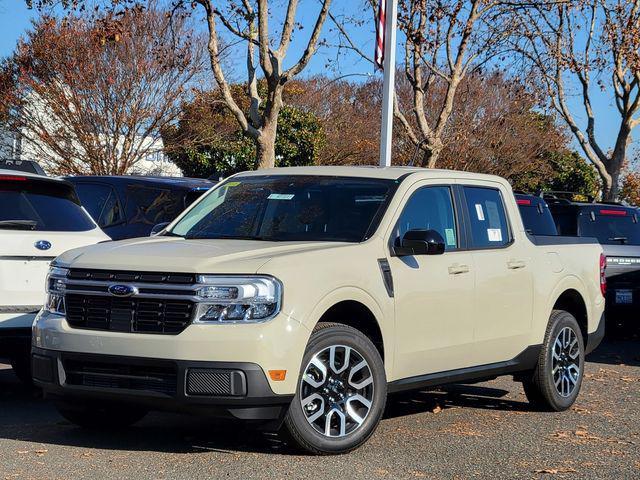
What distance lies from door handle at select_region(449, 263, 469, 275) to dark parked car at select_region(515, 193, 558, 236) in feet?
22.7

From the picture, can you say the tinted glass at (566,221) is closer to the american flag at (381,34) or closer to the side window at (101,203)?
the american flag at (381,34)

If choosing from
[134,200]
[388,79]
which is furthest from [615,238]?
[134,200]

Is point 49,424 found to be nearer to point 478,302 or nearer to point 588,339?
point 478,302

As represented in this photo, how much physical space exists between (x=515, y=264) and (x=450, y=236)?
760mm

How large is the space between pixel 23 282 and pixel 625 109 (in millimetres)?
25414

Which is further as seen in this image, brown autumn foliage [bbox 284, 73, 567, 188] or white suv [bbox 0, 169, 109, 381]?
brown autumn foliage [bbox 284, 73, 567, 188]

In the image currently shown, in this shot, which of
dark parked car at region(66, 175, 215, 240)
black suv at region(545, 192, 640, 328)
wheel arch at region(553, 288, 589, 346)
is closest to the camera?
wheel arch at region(553, 288, 589, 346)

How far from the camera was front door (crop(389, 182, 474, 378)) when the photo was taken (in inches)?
296

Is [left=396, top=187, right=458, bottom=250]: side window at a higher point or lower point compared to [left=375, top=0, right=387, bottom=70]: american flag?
lower

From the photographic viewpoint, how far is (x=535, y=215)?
14953 mm

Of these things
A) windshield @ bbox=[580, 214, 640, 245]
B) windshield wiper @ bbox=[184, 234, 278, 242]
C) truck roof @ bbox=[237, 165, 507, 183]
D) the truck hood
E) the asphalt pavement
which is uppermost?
truck roof @ bbox=[237, 165, 507, 183]

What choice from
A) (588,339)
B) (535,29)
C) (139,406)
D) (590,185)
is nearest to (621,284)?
(588,339)

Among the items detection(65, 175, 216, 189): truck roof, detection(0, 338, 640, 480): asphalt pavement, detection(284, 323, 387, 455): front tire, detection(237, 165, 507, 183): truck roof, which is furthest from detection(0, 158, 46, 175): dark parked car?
detection(284, 323, 387, 455): front tire

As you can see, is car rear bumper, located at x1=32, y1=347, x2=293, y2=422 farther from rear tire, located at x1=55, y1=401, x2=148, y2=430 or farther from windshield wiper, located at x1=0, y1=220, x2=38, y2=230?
windshield wiper, located at x1=0, y1=220, x2=38, y2=230
